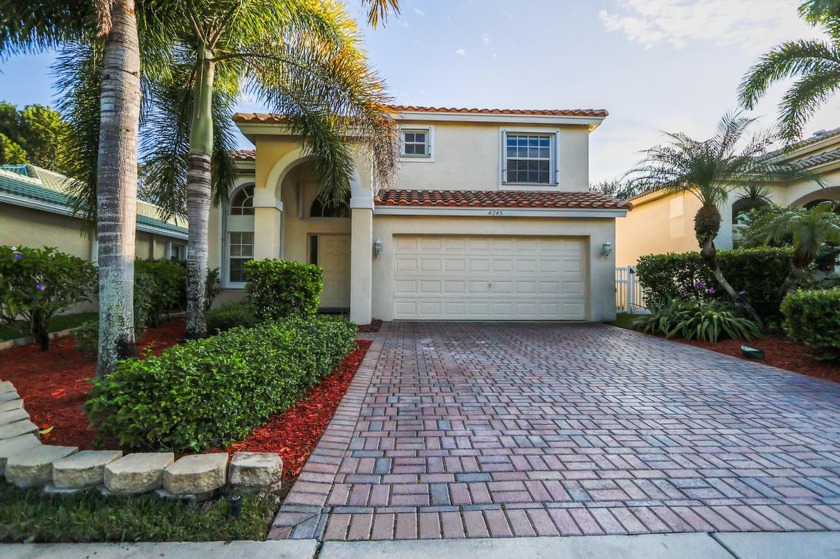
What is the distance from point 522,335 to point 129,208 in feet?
25.3

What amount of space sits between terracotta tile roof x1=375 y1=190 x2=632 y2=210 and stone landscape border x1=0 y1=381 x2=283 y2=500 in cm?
891

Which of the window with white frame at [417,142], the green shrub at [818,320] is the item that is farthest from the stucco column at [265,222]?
the green shrub at [818,320]

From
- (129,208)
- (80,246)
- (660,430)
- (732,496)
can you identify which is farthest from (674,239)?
(80,246)

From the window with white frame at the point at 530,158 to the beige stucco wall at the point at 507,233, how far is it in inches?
95.6

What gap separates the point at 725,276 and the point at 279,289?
416 inches

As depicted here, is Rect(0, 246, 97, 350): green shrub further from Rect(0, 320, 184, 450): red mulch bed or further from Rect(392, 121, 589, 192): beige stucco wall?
Rect(392, 121, 589, 192): beige stucco wall

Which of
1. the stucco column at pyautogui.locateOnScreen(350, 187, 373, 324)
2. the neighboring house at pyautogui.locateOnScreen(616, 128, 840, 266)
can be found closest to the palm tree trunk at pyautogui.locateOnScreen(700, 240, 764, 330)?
the neighboring house at pyautogui.locateOnScreen(616, 128, 840, 266)

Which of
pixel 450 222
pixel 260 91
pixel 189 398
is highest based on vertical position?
pixel 260 91

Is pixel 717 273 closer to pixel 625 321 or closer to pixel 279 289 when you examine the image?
pixel 625 321

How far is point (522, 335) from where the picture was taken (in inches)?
362

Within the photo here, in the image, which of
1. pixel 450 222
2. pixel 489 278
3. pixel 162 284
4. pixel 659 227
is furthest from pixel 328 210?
pixel 659 227

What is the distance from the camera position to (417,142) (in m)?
13.1

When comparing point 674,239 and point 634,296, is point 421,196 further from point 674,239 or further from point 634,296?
point 674,239

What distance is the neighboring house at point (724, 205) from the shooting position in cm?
1277
